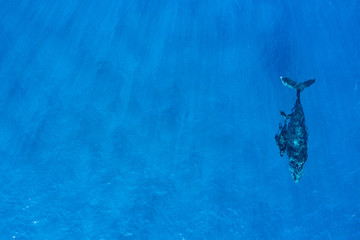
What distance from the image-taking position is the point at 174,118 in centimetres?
2067

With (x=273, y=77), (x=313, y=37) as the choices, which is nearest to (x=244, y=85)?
(x=273, y=77)

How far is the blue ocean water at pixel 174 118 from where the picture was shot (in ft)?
63.2

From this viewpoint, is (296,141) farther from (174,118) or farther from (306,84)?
(174,118)

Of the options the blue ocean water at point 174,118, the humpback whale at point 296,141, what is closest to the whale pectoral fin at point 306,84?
the humpback whale at point 296,141

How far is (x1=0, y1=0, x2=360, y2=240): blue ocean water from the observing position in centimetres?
1927

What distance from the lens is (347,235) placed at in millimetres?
23453

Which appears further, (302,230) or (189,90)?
(302,230)

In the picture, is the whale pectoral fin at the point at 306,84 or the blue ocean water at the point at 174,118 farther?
the blue ocean water at the point at 174,118

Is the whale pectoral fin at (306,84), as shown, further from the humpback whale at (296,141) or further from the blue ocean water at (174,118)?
the blue ocean water at (174,118)

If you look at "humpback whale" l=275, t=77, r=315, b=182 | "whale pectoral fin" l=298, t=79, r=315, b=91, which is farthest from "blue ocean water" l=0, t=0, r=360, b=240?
"humpback whale" l=275, t=77, r=315, b=182

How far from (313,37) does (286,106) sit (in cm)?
479

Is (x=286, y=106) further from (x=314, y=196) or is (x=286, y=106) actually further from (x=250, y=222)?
(x=250, y=222)

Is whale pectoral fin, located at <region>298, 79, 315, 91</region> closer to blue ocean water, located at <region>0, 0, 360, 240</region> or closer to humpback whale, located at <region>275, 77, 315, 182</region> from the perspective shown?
humpback whale, located at <region>275, 77, 315, 182</region>

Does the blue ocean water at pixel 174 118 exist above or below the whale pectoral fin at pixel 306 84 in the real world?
above
